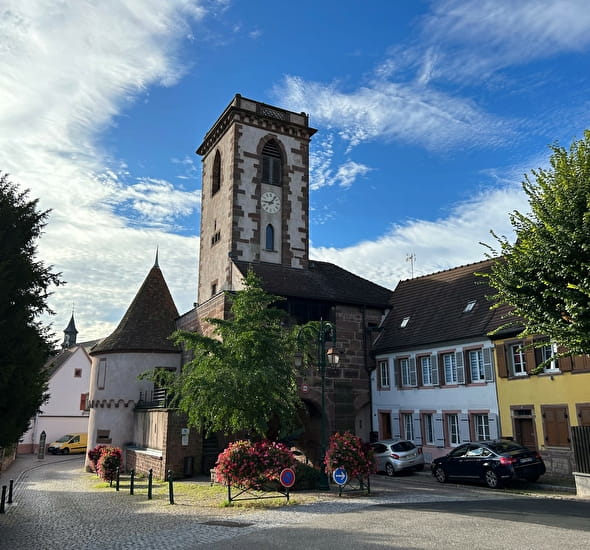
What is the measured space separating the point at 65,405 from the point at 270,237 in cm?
2883

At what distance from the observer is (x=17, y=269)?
1260 centimetres

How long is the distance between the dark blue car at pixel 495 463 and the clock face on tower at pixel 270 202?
17.0 metres

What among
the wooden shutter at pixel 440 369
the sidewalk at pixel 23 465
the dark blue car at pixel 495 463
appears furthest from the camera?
Result: the sidewalk at pixel 23 465

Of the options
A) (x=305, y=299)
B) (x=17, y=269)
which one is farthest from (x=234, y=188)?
(x=17, y=269)

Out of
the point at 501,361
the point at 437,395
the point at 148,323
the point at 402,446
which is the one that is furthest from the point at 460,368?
the point at 148,323

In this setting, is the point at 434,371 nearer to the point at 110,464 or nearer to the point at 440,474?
the point at 440,474

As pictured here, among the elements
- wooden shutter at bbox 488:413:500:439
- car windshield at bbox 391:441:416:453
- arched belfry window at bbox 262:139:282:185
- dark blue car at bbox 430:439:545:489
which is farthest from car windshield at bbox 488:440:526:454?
arched belfry window at bbox 262:139:282:185

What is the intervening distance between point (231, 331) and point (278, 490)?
5057 millimetres

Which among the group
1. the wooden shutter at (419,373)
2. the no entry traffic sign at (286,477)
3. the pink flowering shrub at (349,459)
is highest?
the wooden shutter at (419,373)

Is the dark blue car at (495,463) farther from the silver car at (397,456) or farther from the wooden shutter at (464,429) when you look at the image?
the wooden shutter at (464,429)

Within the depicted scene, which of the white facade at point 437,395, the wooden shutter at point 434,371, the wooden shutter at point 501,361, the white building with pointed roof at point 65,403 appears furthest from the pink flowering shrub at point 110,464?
the white building with pointed roof at point 65,403

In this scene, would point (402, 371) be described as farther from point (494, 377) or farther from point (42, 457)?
point (42, 457)

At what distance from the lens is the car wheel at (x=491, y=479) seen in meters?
17.5

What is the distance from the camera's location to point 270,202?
31.8 metres
